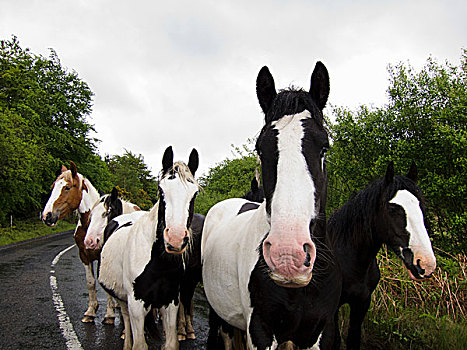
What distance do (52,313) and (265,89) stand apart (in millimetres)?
5371

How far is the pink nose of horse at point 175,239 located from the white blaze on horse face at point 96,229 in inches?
102

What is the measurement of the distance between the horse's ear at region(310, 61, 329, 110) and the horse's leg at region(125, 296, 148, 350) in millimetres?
2578

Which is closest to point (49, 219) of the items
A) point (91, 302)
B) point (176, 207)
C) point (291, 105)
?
point (91, 302)

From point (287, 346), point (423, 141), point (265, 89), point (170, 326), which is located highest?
point (423, 141)

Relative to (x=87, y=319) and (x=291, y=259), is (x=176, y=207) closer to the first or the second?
(x=291, y=259)

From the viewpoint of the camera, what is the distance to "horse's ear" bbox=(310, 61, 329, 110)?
212 cm

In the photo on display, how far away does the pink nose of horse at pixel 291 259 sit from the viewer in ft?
4.67

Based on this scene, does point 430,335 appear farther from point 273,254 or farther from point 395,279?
point 273,254

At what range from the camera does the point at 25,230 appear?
20.8 metres

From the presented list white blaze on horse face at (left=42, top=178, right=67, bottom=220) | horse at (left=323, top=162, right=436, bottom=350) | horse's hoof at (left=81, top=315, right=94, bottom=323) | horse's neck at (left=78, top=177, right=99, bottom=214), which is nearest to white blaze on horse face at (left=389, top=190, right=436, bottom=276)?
horse at (left=323, top=162, right=436, bottom=350)

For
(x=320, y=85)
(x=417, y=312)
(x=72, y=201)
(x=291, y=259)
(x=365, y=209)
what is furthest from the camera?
(x=72, y=201)

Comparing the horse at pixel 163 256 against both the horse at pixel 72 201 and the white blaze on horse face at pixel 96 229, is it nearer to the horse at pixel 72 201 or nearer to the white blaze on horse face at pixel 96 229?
the white blaze on horse face at pixel 96 229

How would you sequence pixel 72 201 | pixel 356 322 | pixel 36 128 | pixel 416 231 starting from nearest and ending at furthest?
pixel 416 231 → pixel 356 322 → pixel 72 201 → pixel 36 128

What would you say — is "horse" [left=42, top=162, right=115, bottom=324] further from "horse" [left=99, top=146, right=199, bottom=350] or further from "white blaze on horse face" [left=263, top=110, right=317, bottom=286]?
"white blaze on horse face" [left=263, top=110, right=317, bottom=286]
